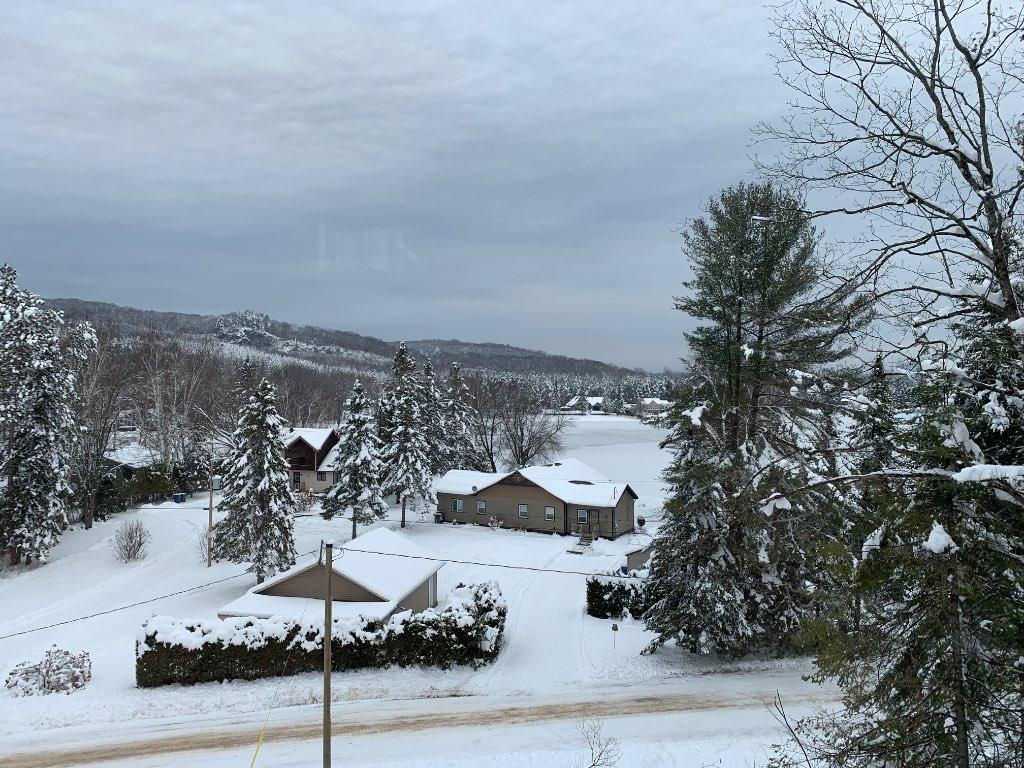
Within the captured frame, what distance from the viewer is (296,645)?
19375mm

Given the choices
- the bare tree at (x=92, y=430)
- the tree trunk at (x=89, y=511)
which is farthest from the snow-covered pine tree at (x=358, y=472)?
the bare tree at (x=92, y=430)

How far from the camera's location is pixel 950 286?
6066mm

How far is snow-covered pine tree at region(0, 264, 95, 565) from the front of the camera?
99.5ft

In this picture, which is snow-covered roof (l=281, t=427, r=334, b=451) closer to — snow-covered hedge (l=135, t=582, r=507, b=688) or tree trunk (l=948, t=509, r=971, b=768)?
snow-covered hedge (l=135, t=582, r=507, b=688)

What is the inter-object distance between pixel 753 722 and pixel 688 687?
9.53 ft

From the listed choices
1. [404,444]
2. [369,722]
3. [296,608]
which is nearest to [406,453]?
[404,444]

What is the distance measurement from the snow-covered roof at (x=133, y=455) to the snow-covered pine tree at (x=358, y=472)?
2232cm

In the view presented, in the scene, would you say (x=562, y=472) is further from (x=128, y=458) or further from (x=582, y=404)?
(x=582, y=404)

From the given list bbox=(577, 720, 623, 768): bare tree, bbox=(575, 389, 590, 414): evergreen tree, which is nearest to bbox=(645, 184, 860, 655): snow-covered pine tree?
bbox=(577, 720, 623, 768): bare tree

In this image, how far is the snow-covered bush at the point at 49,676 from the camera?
17.7 m

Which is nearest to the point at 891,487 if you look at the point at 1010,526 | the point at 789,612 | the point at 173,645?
the point at 1010,526

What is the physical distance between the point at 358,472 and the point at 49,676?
22.1 meters

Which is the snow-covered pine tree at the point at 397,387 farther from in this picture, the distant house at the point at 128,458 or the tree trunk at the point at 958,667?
the tree trunk at the point at 958,667

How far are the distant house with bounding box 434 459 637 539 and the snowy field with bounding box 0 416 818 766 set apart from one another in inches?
384
